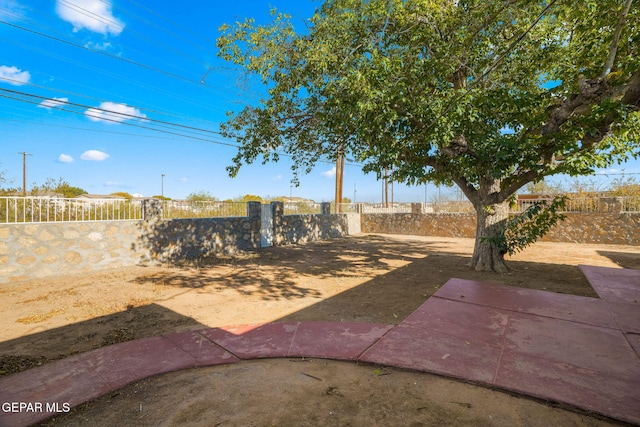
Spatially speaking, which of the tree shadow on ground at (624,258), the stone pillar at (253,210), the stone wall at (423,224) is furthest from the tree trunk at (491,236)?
the stone wall at (423,224)

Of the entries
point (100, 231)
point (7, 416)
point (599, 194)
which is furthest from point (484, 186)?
point (599, 194)

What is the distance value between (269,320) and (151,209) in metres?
6.59

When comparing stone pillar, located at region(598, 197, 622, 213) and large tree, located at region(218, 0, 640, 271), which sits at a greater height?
large tree, located at region(218, 0, 640, 271)

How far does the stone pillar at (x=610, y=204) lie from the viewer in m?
12.5

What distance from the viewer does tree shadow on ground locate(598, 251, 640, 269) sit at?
854 centimetres

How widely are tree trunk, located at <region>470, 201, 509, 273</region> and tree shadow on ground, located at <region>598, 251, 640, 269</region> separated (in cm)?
404

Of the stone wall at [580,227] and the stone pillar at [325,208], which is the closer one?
the stone wall at [580,227]

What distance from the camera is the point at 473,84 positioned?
6.30m

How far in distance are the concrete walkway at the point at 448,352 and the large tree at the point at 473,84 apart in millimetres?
3024

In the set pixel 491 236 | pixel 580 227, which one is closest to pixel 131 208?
pixel 491 236

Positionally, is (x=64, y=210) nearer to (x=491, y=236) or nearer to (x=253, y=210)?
(x=253, y=210)

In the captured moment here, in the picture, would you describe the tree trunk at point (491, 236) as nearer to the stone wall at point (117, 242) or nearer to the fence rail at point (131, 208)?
the fence rail at point (131, 208)

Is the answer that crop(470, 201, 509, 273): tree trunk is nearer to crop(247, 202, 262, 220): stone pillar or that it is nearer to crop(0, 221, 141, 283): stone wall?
crop(247, 202, 262, 220): stone pillar

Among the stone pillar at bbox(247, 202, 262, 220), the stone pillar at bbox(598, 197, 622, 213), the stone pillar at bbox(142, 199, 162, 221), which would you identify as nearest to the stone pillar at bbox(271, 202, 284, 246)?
the stone pillar at bbox(247, 202, 262, 220)
